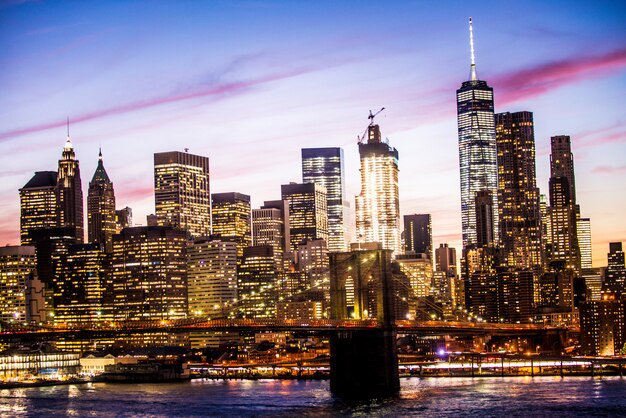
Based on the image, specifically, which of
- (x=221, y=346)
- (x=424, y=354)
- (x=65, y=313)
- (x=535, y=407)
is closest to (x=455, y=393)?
(x=535, y=407)

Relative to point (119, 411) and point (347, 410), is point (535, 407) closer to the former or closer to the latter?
point (347, 410)

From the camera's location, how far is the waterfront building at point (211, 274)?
17188cm

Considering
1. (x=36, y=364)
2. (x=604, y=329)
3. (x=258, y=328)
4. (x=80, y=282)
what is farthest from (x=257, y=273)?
(x=258, y=328)

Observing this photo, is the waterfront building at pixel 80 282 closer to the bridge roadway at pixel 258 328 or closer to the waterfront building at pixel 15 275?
the waterfront building at pixel 15 275

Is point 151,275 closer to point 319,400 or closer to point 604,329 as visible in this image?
point 604,329

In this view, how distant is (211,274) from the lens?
17388 cm

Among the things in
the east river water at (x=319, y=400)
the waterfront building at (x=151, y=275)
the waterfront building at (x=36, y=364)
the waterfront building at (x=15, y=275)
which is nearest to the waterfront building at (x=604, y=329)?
the east river water at (x=319, y=400)

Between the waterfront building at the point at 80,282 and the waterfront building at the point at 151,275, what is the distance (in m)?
6.65

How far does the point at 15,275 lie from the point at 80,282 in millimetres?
10889

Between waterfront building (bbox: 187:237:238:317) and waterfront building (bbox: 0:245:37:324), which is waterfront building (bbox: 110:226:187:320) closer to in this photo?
waterfront building (bbox: 187:237:238:317)

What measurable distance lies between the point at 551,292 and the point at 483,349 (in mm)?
36678

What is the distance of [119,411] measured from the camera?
66.4 m

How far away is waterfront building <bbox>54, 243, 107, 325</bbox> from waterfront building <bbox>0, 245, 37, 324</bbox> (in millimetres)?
6532

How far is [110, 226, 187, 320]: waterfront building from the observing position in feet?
538
